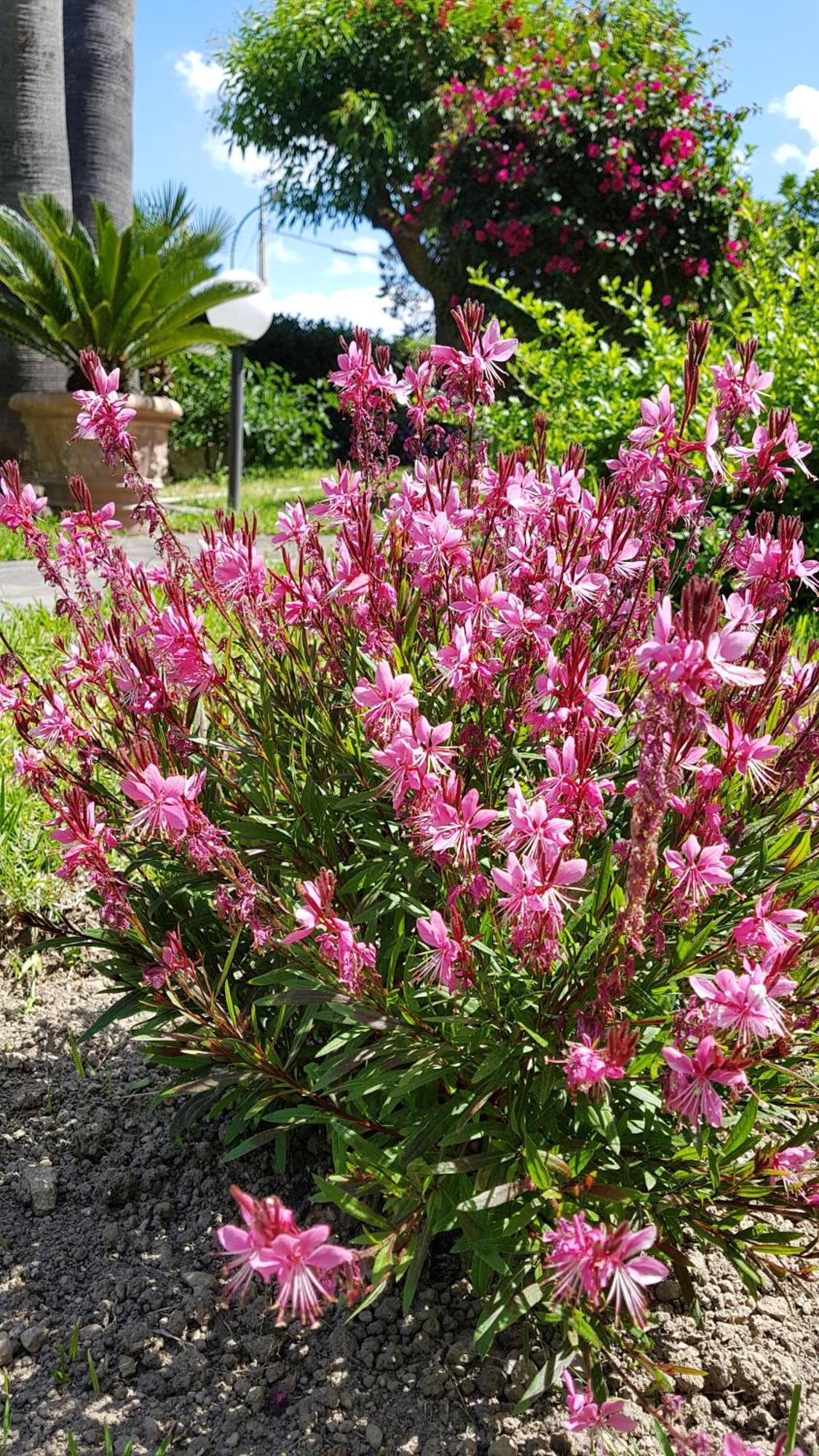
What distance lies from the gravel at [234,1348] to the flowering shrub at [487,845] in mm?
147

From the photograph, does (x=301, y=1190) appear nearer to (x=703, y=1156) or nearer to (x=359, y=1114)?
(x=359, y=1114)

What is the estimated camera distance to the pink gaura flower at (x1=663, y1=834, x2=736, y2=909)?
145 centimetres

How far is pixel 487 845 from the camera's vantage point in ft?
6.43

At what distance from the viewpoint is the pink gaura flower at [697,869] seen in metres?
1.45

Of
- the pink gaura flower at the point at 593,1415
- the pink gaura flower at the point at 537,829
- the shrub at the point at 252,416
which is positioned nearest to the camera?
the pink gaura flower at the point at 537,829

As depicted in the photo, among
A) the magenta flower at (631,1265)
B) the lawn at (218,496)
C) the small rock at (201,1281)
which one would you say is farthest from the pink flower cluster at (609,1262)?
the lawn at (218,496)

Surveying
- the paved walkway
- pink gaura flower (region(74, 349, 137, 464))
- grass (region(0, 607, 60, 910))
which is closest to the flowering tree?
the paved walkway

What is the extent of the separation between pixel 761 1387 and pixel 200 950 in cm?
127

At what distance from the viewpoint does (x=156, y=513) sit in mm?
2164

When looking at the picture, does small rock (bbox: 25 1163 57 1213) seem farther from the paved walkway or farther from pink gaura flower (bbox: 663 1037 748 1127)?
the paved walkway

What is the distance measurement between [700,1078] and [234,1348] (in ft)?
3.85

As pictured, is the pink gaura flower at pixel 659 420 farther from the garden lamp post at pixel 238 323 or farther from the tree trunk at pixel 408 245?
the tree trunk at pixel 408 245

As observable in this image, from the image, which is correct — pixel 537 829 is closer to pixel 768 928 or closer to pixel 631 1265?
pixel 768 928

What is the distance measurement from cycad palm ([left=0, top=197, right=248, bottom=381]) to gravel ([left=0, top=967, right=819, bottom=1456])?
343 inches
